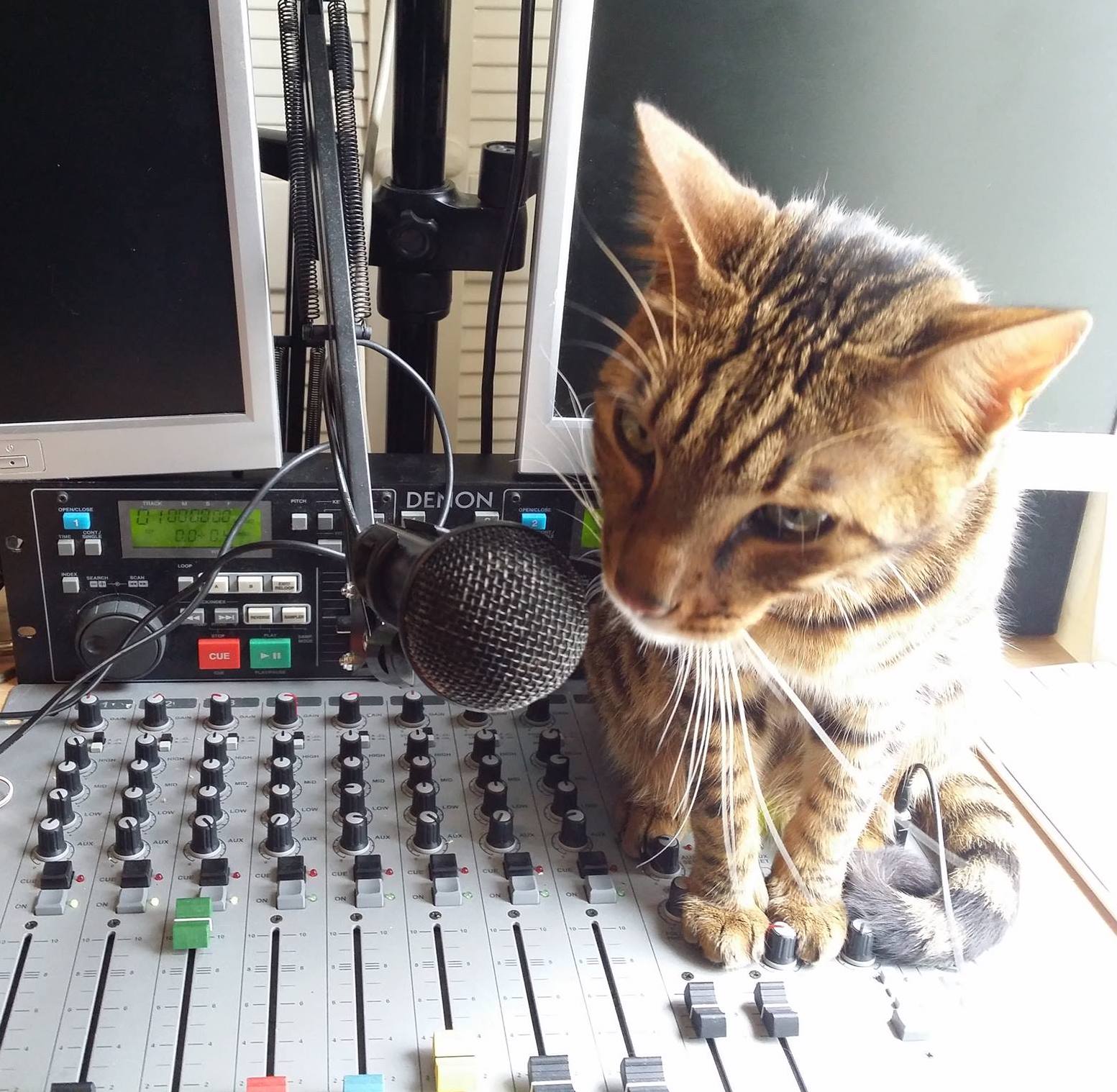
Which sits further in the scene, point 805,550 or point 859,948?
point 859,948

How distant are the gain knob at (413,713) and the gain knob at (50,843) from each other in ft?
0.95

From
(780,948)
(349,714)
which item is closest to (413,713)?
(349,714)

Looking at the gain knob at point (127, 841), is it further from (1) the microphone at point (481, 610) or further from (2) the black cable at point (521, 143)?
(2) the black cable at point (521, 143)

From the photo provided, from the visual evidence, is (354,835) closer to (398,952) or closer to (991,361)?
(398,952)

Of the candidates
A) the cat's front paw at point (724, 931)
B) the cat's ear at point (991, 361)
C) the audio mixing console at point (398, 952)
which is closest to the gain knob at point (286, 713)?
the audio mixing console at point (398, 952)

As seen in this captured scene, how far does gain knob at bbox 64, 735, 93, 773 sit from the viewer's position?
0.81 meters

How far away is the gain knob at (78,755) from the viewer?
2.67 ft

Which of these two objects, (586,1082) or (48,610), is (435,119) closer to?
(48,610)

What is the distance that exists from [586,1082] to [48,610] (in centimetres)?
63

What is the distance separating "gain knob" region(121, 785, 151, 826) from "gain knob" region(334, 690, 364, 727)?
0.19 meters

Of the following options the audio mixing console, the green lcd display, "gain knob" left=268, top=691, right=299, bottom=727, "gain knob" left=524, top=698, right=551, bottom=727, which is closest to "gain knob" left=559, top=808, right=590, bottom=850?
A: the audio mixing console

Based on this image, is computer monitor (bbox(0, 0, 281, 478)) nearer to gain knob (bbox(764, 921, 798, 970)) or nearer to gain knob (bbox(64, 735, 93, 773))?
gain knob (bbox(64, 735, 93, 773))

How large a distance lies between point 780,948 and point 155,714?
21.9 inches

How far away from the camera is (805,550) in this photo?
612 mm
